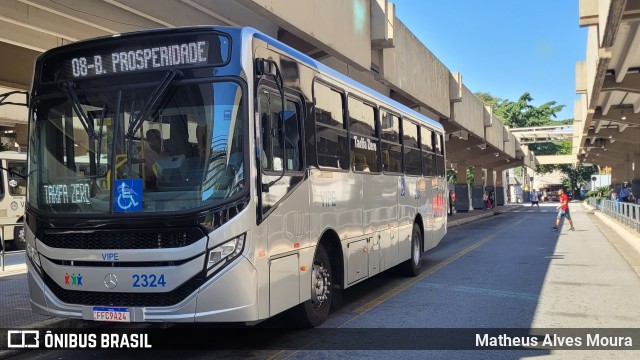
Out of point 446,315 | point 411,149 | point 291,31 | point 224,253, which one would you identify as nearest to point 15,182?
point 291,31

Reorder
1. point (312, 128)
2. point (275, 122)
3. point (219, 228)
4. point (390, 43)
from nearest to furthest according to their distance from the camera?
point (219, 228) → point (275, 122) → point (312, 128) → point (390, 43)

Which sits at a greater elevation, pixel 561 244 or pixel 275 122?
pixel 275 122

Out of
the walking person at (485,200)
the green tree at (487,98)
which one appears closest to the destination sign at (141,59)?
the walking person at (485,200)

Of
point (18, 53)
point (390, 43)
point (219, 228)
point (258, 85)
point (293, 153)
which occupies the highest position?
point (390, 43)

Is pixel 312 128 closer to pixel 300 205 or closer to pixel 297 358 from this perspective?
pixel 300 205

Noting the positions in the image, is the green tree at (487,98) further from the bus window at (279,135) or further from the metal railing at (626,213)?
the bus window at (279,135)

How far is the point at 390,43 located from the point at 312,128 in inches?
379

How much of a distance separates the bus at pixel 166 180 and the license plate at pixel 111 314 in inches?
0.5

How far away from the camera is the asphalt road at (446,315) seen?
6.02 metres

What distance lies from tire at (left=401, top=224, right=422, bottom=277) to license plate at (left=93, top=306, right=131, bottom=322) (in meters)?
6.86

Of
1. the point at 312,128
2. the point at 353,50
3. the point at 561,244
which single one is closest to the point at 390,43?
the point at 353,50

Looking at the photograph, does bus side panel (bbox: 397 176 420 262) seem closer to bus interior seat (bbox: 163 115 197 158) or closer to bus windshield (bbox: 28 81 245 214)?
bus windshield (bbox: 28 81 245 214)

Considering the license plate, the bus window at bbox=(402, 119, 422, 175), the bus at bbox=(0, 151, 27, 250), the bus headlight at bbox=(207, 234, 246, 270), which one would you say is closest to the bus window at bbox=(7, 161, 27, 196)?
the bus at bbox=(0, 151, 27, 250)

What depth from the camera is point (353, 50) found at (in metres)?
14.2
